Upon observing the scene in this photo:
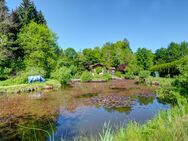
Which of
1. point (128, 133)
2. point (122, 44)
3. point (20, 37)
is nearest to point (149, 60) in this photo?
point (122, 44)

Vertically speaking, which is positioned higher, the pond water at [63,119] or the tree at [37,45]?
the tree at [37,45]

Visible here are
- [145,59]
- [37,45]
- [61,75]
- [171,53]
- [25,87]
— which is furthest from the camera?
[171,53]

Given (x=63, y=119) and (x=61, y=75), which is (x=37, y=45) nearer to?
(x=61, y=75)

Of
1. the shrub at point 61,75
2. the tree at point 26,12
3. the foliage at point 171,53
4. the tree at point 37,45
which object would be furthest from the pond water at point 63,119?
the foliage at point 171,53

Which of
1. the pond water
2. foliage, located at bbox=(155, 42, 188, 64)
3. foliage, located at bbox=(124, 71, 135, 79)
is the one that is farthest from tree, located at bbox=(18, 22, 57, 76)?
foliage, located at bbox=(155, 42, 188, 64)

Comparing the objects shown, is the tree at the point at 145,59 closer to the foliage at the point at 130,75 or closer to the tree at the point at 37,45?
the foliage at the point at 130,75

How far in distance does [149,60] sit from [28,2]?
2791 cm

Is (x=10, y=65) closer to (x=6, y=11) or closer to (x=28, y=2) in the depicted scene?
(x=6, y=11)

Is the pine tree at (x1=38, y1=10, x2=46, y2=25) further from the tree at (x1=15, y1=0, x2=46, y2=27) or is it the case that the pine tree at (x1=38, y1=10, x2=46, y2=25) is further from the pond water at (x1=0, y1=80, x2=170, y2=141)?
the pond water at (x1=0, y1=80, x2=170, y2=141)

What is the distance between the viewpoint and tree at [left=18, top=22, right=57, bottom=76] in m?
28.6

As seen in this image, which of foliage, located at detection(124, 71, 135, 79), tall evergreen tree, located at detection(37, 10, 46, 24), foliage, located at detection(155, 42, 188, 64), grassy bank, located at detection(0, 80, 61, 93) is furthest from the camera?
foliage, located at detection(155, 42, 188, 64)

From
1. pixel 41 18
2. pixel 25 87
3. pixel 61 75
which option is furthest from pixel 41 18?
pixel 25 87

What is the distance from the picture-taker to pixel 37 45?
94.3 ft

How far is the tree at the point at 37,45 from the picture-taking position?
93.8 feet
